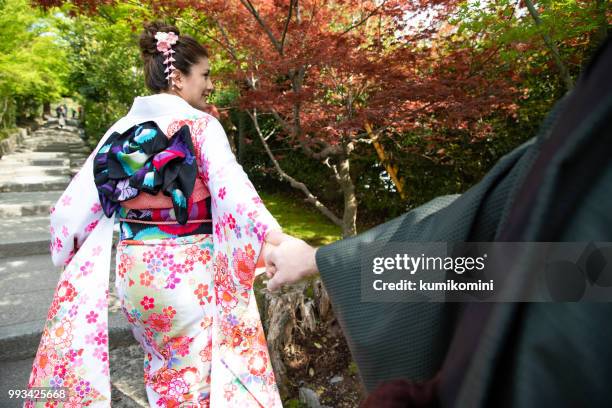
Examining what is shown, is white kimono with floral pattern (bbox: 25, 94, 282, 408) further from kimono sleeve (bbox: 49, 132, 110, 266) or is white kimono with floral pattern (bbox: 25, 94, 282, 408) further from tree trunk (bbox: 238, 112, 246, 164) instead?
tree trunk (bbox: 238, 112, 246, 164)

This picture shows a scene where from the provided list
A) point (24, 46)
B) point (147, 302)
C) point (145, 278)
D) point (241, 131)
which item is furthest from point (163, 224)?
point (24, 46)

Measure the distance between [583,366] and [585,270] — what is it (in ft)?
0.47

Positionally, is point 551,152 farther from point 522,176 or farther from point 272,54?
point 272,54

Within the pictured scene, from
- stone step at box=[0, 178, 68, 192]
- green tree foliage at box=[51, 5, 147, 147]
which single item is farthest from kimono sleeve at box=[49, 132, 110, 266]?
stone step at box=[0, 178, 68, 192]

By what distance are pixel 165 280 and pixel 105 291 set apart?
0.41 m

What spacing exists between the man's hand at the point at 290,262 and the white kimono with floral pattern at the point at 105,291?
386mm

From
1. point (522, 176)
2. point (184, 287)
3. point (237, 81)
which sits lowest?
point (184, 287)

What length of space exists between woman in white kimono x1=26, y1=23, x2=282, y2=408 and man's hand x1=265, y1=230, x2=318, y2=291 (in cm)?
48

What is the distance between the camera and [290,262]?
1417mm

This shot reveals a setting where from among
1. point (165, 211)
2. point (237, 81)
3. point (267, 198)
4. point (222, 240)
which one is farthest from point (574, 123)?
point (267, 198)

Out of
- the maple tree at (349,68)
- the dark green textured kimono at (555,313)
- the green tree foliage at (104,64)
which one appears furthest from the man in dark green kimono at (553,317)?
the green tree foliage at (104,64)

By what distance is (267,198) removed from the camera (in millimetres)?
9828

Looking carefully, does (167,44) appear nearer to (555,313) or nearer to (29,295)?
(555,313)

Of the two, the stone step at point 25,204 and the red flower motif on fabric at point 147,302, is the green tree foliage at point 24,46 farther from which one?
the red flower motif on fabric at point 147,302
